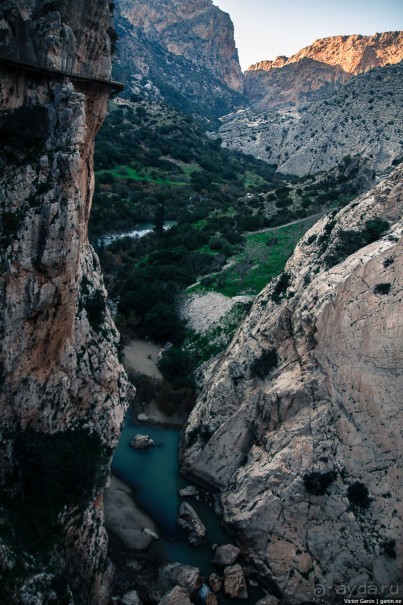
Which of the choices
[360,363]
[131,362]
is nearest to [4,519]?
[360,363]

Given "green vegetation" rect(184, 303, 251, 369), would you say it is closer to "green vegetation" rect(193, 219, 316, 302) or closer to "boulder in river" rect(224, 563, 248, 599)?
"green vegetation" rect(193, 219, 316, 302)

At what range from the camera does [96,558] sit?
1962cm

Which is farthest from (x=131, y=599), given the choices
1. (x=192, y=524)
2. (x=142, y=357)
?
(x=142, y=357)

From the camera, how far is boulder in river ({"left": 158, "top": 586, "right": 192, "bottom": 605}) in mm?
19672

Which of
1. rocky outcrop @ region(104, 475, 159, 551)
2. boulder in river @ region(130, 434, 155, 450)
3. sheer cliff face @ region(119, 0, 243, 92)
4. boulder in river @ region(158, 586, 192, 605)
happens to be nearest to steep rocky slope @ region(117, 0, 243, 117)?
sheer cliff face @ region(119, 0, 243, 92)

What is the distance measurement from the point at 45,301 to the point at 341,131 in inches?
3654

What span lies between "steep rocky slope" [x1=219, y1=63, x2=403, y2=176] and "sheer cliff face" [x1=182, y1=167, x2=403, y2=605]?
5973cm

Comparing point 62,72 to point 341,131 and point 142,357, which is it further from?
point 341,131

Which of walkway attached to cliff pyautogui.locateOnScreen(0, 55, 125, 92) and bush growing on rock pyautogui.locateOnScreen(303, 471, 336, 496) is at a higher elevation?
walkway attached to cliff pyautogui.locateOnScreen(0, 55, 125, 92)

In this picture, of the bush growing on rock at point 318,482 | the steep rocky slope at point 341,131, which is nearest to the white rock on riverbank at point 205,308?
the bush growing on rock at point 318,482

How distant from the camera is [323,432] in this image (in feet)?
76.6

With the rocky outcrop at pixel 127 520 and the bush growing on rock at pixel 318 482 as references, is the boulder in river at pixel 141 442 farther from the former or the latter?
the bush growing on rock at pixel 318 482

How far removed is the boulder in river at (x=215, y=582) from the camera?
21.4 m

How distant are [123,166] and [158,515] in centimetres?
6131
